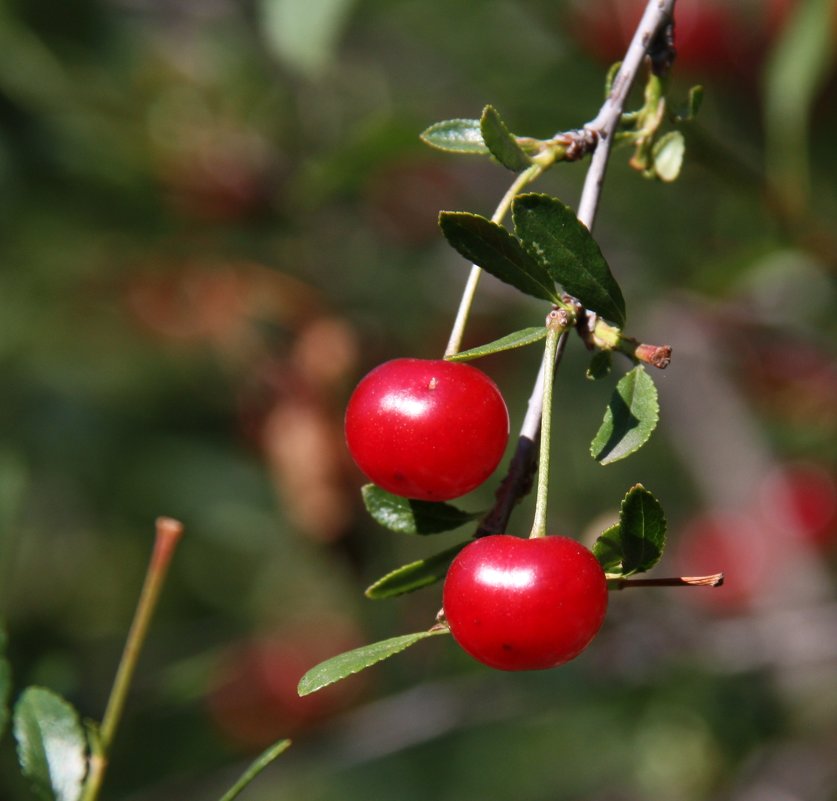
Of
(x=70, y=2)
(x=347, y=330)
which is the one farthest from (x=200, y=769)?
(x=70, y=2)

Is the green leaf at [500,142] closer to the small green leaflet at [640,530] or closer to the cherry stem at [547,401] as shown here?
the cherry stem at [547,401]

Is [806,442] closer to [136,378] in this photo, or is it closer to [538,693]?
[538,693]

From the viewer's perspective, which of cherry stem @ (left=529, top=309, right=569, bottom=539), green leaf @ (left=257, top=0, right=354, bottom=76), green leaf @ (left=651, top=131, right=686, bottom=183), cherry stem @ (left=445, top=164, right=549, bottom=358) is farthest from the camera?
green leaf @ (left=257, top=0, right=354, bottom=76)

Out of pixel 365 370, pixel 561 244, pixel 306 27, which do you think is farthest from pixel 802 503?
pixel 561 244

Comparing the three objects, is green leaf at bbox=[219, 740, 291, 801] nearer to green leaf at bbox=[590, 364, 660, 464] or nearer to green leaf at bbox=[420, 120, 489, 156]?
green leaf at bbox=[590, 364, 660, 464]

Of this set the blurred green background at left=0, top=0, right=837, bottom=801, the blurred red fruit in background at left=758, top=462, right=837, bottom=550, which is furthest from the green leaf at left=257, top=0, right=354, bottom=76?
the blurred red fruit in background at left=758, top=462, right=837, bottom=550

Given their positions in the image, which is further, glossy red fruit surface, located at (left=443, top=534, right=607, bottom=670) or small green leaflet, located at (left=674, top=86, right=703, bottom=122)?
small green leaflet, located at (left=674, top=86, right=703, bottom=122)

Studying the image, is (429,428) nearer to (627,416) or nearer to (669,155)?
(627,416)
